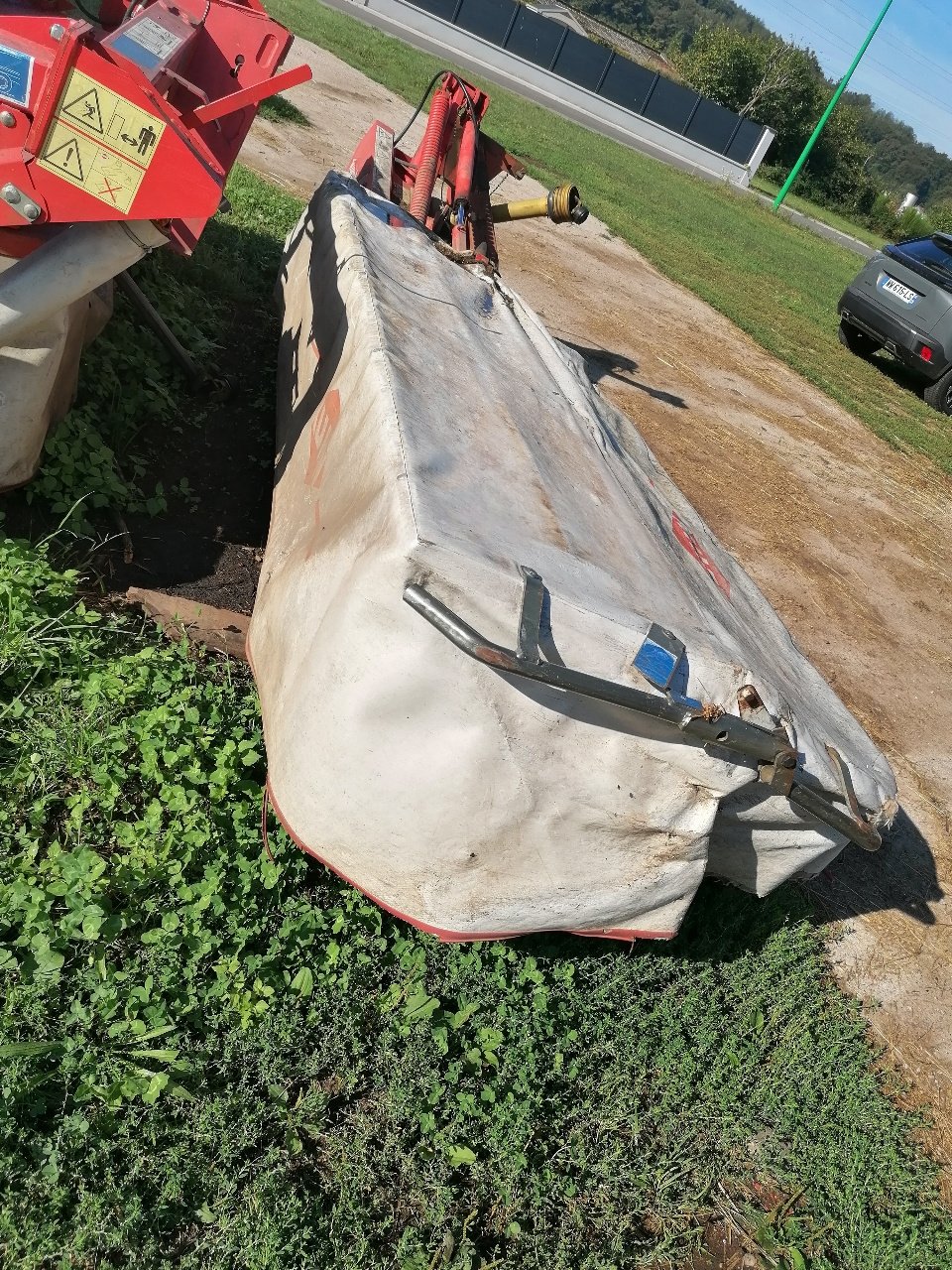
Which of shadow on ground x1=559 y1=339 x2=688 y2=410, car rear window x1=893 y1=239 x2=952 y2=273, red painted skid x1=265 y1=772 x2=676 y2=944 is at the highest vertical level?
car rear window x1=893 y1=239 x2=952 y2=273

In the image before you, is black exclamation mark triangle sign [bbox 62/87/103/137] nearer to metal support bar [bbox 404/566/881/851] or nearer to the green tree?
metal support bar [bbox 404/566/881/851]

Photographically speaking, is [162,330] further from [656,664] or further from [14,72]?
[656,664]

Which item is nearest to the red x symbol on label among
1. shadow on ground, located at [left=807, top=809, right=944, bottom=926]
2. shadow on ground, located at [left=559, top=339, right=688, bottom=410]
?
shadow on ground, located at [left=807, top=809, right=944, bottom=926]

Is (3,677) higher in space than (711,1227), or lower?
higher

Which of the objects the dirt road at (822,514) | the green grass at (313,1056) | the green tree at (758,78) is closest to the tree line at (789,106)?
the green tree at (758,78)

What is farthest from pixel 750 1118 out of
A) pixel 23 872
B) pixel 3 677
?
pixel 3 677

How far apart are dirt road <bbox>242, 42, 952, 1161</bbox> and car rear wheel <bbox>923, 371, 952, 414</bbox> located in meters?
2.77

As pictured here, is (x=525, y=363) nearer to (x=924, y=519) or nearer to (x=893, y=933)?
(x=893, y=933)

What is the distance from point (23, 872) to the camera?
2609 millimetres

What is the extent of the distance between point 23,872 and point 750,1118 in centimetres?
221

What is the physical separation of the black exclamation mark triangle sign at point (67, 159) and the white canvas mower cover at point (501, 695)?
3.13 feet

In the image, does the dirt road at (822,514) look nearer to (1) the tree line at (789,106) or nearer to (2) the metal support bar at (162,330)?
(2) the metal support bar at (162,330)

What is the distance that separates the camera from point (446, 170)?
5984 millimetres

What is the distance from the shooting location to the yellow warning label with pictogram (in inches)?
109
